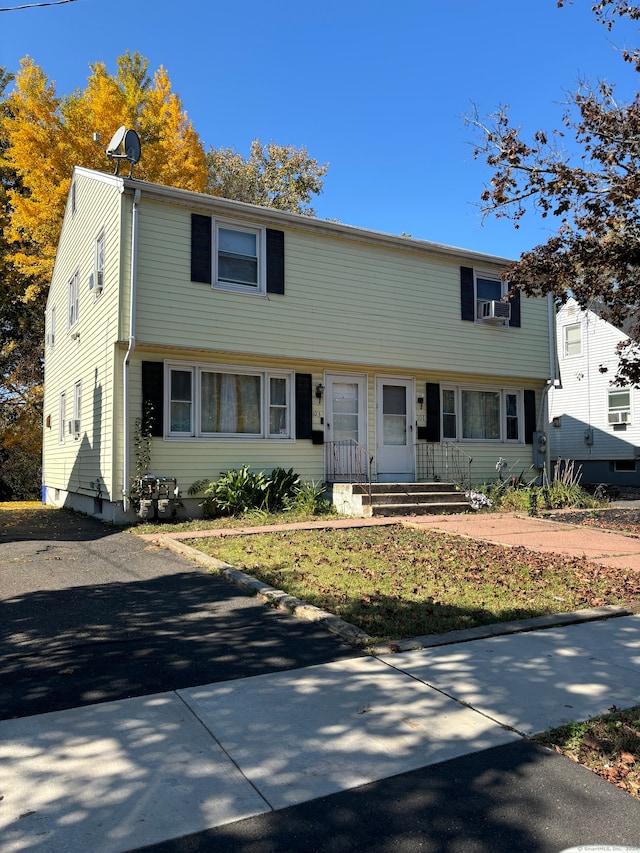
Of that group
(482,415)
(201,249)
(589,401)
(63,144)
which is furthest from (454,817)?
(589,401)

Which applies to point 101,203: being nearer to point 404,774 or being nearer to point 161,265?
point 161,265

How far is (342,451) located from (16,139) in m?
14.3

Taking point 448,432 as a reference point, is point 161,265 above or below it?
above

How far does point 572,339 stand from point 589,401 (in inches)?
110

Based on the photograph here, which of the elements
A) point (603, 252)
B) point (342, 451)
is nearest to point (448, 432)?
point (342, 451)

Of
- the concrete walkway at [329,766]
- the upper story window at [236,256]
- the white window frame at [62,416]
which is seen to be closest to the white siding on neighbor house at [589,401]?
the upper story window at [236,256]

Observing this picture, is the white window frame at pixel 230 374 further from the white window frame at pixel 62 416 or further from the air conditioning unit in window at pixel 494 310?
the white window frame at pixel 62 416

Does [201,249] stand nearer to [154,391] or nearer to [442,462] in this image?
[154,391]

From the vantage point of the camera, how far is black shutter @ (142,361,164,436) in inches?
464

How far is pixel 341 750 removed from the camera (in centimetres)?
310

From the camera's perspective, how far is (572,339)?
26391 millimetres

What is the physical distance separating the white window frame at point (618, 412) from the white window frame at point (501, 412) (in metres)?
9.43

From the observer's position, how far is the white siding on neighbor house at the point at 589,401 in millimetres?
23969

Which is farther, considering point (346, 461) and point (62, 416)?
point (62, 416)
